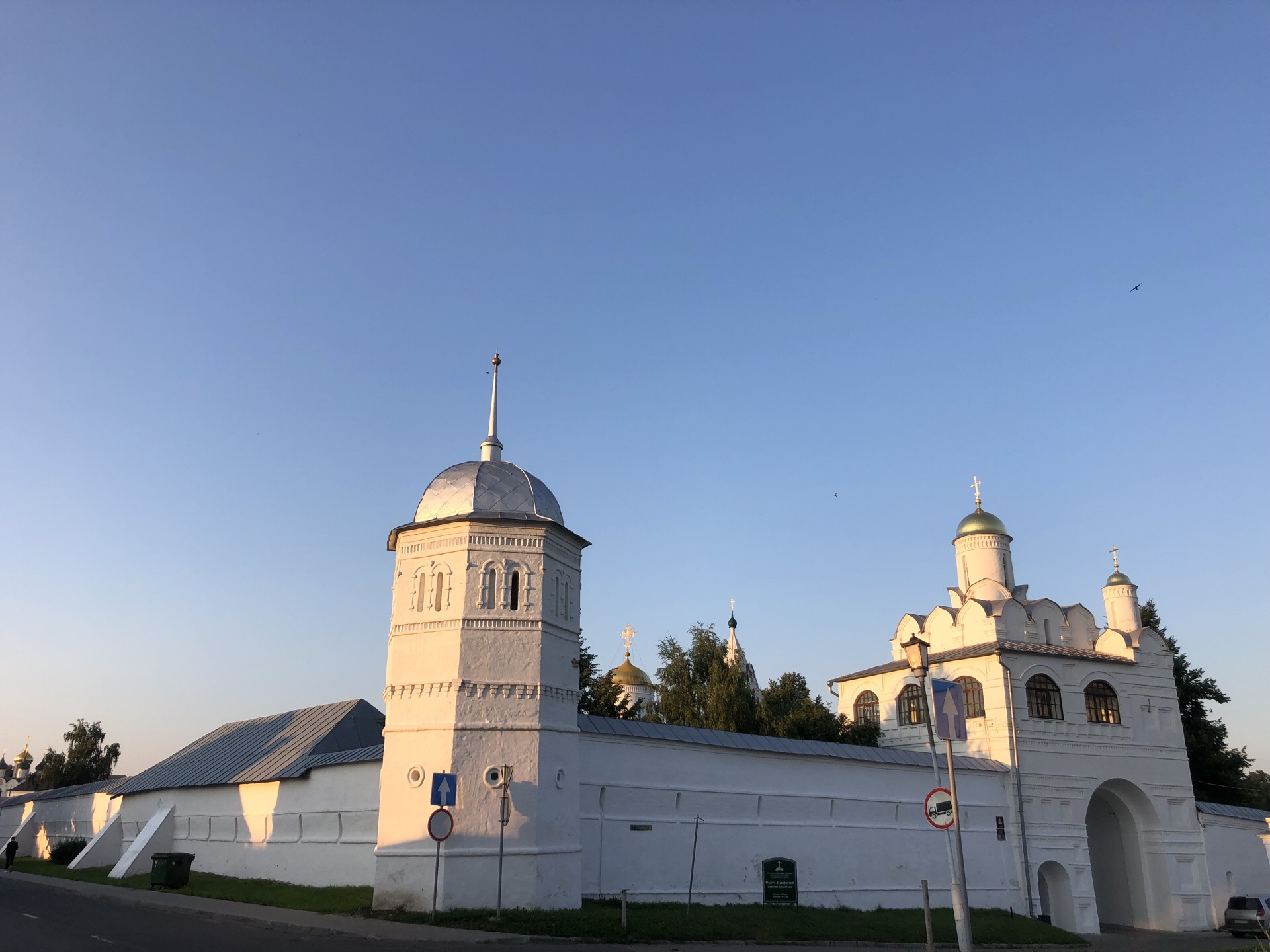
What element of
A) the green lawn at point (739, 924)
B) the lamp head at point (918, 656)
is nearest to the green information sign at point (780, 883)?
the green lawn at point (739, 924)

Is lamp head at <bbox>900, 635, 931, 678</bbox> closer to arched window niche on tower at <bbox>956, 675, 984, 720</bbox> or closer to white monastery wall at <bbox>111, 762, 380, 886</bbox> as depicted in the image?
white monastery wall at <bbox>111, 762, 380, 886</bbox>

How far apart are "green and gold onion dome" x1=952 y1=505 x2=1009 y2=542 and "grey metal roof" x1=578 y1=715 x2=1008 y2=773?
1022 centimetres

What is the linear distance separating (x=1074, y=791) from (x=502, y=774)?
2075 cm

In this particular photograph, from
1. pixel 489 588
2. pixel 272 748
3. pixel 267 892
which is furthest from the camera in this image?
pixel 272 748

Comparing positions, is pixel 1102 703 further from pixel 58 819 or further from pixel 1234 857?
pixel 58 819

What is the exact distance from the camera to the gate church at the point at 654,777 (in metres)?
17.4

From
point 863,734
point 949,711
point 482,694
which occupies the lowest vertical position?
point 949,711

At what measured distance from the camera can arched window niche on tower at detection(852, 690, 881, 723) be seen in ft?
113

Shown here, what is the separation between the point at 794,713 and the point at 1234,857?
50.4 ft

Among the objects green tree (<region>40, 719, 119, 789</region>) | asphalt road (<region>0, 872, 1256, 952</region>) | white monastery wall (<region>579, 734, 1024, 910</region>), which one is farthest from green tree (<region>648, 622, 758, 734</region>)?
green tree (<region>40, 719, 119, 789</region>)

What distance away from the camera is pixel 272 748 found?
91.4 ft

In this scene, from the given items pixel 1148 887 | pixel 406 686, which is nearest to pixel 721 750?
pixel 406 686

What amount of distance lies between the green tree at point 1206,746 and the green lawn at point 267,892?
36.2m

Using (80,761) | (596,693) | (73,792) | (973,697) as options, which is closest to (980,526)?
(973,697)
